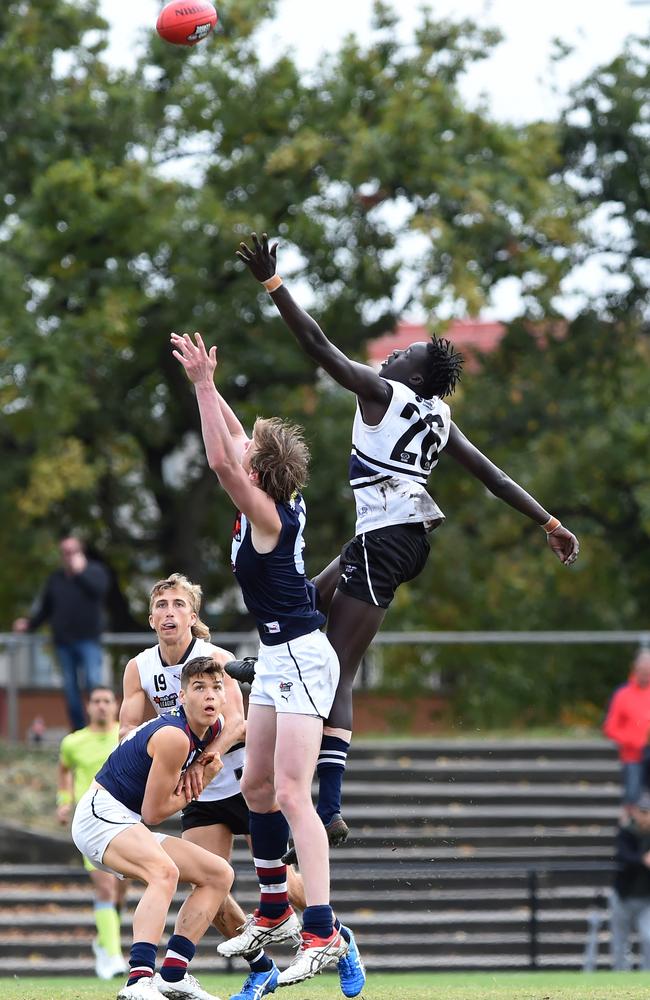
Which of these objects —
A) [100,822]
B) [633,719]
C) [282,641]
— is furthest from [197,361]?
[633,719]

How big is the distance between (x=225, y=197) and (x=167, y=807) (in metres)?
14.8

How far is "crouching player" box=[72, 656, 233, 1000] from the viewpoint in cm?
702

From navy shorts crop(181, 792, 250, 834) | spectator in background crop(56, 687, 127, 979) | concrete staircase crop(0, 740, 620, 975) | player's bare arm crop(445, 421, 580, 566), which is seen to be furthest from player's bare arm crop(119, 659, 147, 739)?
concrete staircase crop(0, 740, 620, 975)

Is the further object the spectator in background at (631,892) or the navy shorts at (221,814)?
the spectator in background at (631,892)

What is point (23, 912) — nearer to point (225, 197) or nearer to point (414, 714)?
point (414, 714)

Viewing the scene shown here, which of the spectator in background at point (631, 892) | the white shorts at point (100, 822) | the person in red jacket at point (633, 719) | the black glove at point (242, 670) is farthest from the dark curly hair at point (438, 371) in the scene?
the person in red jacket at point (633, 719)

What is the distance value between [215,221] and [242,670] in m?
13.1

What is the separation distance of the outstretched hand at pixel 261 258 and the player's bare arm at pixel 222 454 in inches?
15.4

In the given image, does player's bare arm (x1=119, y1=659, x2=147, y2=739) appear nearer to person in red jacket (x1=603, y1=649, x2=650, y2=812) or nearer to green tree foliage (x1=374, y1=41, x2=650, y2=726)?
person in red jacket (x1=603, y1=649, x2=650, y2=812)

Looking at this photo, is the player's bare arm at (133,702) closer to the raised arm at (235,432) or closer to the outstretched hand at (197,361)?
the raised arm at (235,432)

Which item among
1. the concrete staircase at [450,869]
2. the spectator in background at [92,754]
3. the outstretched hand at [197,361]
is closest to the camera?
the outstretched hand at [197,361]

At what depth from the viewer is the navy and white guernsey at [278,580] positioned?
6.85 metres

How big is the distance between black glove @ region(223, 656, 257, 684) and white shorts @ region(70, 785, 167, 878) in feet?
2.56

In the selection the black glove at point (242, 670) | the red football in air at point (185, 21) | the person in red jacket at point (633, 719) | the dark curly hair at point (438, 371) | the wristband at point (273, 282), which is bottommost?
the person in red jacket at point (633, 719)
